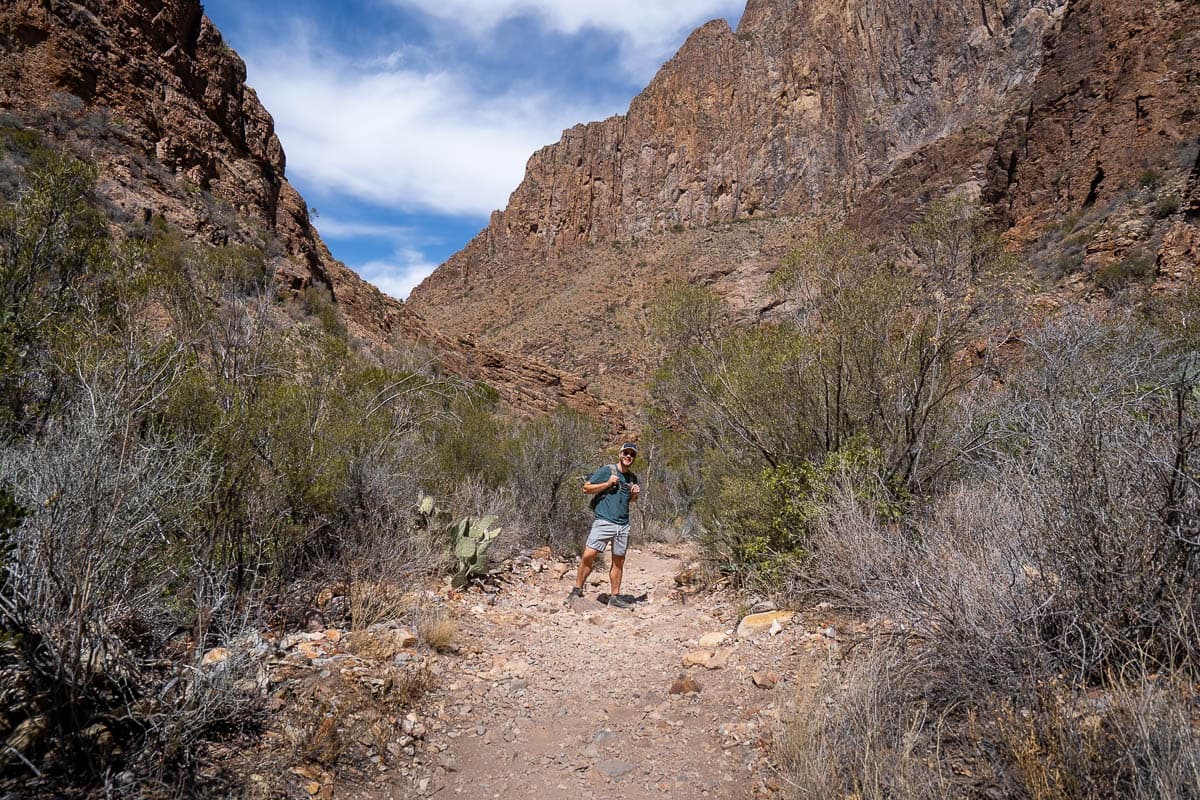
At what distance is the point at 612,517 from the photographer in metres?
6.05

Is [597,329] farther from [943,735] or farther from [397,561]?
[943,735]

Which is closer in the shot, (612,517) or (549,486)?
(612,517)

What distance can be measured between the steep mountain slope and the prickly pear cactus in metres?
17.1

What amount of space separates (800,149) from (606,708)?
6066cm

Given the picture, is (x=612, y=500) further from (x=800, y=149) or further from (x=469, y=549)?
(x=800, y=149)

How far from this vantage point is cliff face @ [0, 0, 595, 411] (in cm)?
1409

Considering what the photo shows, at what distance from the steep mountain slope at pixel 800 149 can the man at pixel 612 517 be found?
1654 centimetres

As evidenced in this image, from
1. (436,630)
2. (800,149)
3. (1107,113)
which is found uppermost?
(800,149)

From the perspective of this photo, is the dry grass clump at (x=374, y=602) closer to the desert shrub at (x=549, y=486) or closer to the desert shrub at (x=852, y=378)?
the desert shrub at (x=852, y=378)

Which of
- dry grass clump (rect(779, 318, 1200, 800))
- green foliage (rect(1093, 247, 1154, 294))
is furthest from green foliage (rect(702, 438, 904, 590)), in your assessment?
green foliage (rect(1093, 247, 1154, 294))

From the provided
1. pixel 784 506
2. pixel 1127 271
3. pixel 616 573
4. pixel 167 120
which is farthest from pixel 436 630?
pixel 167 120

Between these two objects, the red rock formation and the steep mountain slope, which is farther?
the steep mountain slope

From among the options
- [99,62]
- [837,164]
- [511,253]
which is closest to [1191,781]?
[99,62]

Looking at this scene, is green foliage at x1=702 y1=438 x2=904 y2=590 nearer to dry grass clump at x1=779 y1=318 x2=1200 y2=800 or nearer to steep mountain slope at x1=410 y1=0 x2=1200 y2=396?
dry grass clump at x1=779 y1=318 x2=1200 y2=800
